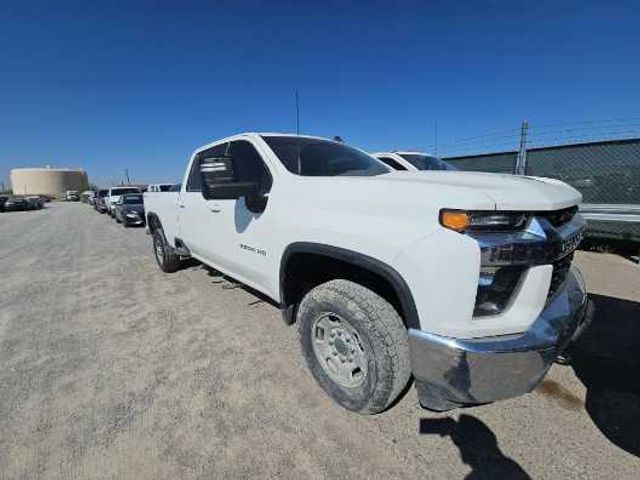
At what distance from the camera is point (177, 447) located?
7.06 ft

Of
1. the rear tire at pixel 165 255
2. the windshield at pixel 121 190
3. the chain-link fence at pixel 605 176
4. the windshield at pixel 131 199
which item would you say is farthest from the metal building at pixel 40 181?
the chain-link fence at pixel 605 176

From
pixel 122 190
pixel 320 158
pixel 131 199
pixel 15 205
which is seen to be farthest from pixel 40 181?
pixel 320 158

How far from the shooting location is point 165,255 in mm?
6008

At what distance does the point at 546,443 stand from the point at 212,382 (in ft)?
7.42

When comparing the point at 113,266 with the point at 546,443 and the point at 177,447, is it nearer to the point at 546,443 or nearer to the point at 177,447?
the point at 177,447

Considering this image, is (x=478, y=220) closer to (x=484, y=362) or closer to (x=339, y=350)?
(x=484, y=362)

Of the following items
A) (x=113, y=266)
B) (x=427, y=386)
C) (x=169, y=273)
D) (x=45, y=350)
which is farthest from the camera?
(x=113, y=266)

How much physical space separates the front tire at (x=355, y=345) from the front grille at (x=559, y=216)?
0.95m

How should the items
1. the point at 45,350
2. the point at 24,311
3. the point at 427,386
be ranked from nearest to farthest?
the point at 427,386
the point at 45,350
the point at 24,311

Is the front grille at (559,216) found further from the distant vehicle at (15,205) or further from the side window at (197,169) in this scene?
the distant vehicle at (15,205)

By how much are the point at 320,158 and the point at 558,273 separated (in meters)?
1.98

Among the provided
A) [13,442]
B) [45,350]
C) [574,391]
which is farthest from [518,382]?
[45,350]

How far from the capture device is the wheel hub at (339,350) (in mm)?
2334

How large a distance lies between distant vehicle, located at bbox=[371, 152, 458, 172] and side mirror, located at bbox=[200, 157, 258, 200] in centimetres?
533
